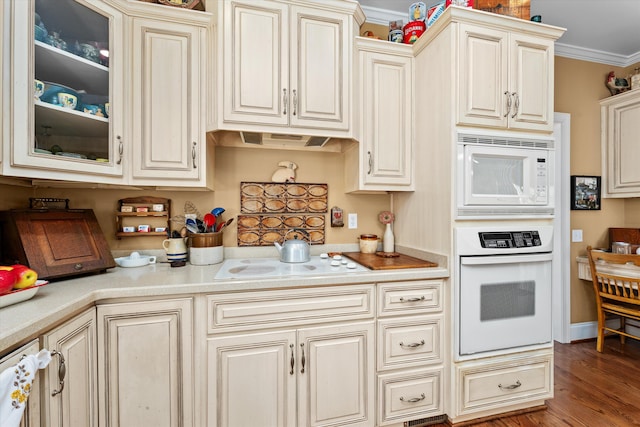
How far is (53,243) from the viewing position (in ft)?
4.75

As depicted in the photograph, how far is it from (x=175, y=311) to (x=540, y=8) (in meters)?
3.28

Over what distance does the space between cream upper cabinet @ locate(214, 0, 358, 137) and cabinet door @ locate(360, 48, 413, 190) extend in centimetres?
19

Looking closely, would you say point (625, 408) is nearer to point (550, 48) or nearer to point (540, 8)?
point (550, 48)

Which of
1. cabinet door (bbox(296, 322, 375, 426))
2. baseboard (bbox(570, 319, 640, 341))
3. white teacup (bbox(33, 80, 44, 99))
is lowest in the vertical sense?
baseboard (bbox(570, 319, 640, 341))

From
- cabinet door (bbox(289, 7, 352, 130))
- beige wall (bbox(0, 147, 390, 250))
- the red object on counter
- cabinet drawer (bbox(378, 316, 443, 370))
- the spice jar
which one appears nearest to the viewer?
cabinet drawer (bbox(378, 316, 443, 370))

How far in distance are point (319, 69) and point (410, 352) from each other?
5.67ft

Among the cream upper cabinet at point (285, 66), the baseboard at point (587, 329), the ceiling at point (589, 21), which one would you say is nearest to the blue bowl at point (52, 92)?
the cream upper cabinet at point (285, 66)

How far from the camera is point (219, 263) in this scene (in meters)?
1.92

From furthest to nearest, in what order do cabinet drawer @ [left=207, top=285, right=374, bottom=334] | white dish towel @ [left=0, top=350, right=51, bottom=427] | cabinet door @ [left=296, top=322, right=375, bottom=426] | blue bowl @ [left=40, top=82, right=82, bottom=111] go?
cabinet door @ [left=296, top=322, right=375, bottom=426] < cabinet drawer @ [left=207, top=285, right=374, bottom=334] < blue bowl @ [left=40, top=82, right=82, bottom=111] < white dish towel @ [left=0, top=350, right=51, bottom=427]

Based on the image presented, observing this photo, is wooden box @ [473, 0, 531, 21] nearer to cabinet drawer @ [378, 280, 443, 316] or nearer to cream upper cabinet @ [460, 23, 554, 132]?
cream upper cabinet @ [460, 23, 554, 132]

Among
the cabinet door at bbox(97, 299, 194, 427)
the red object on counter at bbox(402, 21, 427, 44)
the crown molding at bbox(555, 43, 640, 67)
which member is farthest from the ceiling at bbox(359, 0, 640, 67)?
the cabinet door at bbox(97, 299, 194, 427)

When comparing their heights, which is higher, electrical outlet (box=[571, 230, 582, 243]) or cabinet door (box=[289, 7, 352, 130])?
cabinet door (box=[289, 7, 352, 130])

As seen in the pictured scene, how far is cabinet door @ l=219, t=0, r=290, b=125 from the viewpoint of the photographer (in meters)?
1.67

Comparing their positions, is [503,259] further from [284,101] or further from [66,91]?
[66,91]
